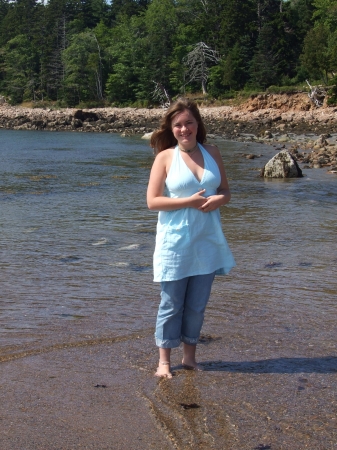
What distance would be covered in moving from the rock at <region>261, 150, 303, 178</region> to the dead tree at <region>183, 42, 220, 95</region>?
2154 inches

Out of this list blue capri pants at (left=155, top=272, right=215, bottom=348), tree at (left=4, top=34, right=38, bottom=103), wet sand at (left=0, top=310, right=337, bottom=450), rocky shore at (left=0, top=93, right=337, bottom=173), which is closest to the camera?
wet sand at (left=0, top=310, right=337, bottom=450)

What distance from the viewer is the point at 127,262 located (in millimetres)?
7090

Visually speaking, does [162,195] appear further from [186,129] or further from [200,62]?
[200,62]

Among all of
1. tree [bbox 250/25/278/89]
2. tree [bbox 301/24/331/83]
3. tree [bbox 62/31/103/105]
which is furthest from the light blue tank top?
tree [bbox 62/31/103/105]

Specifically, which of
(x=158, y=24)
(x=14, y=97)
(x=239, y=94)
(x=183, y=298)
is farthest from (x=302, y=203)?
(x=14, y=97)

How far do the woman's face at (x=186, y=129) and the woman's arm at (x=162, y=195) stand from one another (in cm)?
10

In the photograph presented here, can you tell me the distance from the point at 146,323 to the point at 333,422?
2015 millimetres

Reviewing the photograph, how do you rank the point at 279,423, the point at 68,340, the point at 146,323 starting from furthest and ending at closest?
the point at 146,323
the point at 68,340
the point at 279,423

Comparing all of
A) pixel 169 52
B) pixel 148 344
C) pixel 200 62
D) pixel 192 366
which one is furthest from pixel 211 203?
pixel 169 52

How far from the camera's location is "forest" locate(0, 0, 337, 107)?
60.7 m

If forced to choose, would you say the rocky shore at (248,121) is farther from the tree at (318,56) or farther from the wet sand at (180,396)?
the wet sand at (180,396)

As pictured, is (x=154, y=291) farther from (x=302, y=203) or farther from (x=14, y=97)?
(x=14, y=97)

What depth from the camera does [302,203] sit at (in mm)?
11695

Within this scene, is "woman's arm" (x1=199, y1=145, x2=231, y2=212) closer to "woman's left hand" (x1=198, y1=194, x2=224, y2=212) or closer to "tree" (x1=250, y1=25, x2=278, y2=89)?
"woman's left hand" (x1=198, y1=194, x2=224, y2=212)
